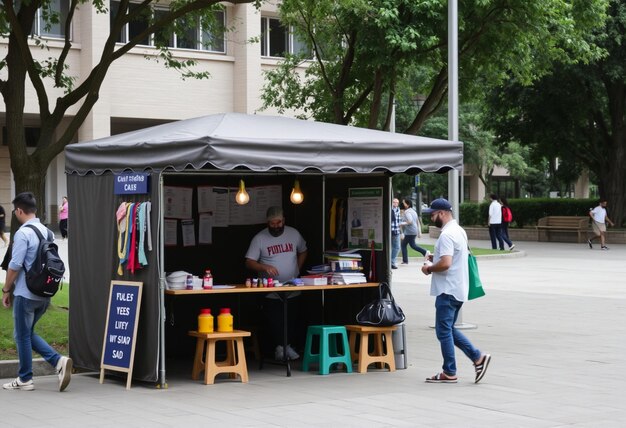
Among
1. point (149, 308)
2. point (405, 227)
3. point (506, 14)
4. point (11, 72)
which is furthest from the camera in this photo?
point (405, 227)

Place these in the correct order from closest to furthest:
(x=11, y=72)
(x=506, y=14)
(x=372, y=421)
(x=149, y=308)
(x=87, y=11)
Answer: (x=372, y=421) < (x=149, y=308) < (x=11, y=72) < (x=506, y=14) < (x=87, y=11)

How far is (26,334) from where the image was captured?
10.1 m

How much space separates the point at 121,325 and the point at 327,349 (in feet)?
7.24

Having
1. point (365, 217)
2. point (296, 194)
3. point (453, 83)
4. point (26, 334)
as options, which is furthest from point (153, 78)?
point (26, 334)

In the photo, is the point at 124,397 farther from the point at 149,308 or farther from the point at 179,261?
the point at 179,261

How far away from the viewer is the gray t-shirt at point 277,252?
11961mm

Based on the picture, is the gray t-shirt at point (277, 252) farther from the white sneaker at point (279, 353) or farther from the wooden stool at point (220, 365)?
the wooden stool at point (220, 365)

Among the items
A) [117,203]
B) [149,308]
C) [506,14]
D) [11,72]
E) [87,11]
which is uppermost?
[87,11]

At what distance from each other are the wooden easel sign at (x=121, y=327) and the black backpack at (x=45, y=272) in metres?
0.87

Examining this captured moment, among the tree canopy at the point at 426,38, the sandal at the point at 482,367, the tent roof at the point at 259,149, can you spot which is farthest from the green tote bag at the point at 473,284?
the tree canopy at the point at 426,38

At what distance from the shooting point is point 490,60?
21344mm

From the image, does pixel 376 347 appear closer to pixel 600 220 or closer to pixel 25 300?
pixel 25 300

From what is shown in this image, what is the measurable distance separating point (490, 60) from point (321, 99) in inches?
185

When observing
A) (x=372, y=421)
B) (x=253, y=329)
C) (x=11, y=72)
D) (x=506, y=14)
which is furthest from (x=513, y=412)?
(x=506, y=14)
